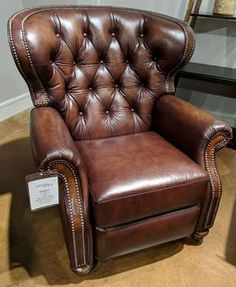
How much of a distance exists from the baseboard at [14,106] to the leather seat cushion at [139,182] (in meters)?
1.49

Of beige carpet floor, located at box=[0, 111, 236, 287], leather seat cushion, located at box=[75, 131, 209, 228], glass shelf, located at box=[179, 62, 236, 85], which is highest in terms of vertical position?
glass shelf, located at box=[179, 62, 236, 85]

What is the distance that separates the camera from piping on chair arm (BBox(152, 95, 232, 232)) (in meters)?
1.22

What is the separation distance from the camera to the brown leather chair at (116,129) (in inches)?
41.6

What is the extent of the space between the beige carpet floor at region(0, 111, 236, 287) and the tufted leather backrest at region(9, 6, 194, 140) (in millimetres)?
535

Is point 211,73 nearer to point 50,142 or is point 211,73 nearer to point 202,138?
point 202,138

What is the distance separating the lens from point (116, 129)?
1507 mm

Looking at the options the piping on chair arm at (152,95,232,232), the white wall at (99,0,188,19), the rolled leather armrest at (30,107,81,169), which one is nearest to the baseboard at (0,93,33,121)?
the white wall at (99,0,188,19)

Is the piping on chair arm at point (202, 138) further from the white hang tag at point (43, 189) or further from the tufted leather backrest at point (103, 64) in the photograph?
the white hang tag at point (43, 189)

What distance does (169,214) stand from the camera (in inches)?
45.9

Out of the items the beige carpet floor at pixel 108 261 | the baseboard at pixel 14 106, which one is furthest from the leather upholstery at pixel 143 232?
the baseboard at pixel 14 106

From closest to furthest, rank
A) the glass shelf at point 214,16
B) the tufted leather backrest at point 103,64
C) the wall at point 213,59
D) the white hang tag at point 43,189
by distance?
1. the white hang tag at point 43,189
2. the tufted leather backrest at point 103,64
3. the glass shelf at point 214,16
4. the wall at point 213,59

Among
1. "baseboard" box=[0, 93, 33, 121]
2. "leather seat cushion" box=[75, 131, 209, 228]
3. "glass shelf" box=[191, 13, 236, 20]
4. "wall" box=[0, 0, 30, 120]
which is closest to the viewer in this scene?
"leather seat cushion" box=[75, 131, 209, 228]

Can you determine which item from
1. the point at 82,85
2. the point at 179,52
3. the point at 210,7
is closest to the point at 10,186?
the point at 82,85

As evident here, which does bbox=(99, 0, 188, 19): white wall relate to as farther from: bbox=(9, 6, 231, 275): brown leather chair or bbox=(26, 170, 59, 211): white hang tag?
bbox=(26, 170, 59, 211): white hang tag
